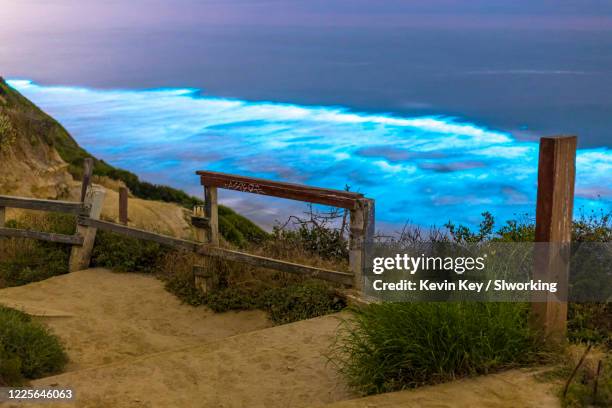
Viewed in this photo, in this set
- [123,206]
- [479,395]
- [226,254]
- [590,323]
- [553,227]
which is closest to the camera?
[479,395]

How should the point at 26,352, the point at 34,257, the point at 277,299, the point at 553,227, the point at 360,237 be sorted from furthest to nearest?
the point at 34,257 → the point at 277,299 → the point at 360,237 → the point at 26,352 → the point at 553,227

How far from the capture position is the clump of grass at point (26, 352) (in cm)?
634

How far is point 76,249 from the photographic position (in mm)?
10883

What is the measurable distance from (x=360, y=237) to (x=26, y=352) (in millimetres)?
3532

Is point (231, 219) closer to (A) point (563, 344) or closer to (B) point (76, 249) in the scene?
(B) point (76, 249)

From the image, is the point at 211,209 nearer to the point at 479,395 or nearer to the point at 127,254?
the point at 127,254

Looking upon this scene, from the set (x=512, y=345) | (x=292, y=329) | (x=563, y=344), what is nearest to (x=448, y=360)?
(x=512, y=345)

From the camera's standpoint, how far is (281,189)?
8477 mm

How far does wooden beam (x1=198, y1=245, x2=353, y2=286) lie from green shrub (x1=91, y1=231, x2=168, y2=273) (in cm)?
163

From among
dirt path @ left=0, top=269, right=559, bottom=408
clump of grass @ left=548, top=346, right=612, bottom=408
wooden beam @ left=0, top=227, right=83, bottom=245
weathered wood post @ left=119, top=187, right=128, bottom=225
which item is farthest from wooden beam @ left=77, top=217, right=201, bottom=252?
clump of grass @ left=548, top=346, right=612, bottom=408

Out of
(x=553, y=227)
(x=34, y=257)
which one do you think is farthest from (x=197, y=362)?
(x=34, y=257)

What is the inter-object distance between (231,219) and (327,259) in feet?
76.1

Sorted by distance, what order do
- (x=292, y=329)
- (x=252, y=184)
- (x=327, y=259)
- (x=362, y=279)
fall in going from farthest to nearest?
(x=327, y=259)
(x=252, y=184)
(x=362, y=279)
(x=292, y=329)

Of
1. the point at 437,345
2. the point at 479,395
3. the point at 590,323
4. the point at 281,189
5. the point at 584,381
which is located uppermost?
the point at 281,189
